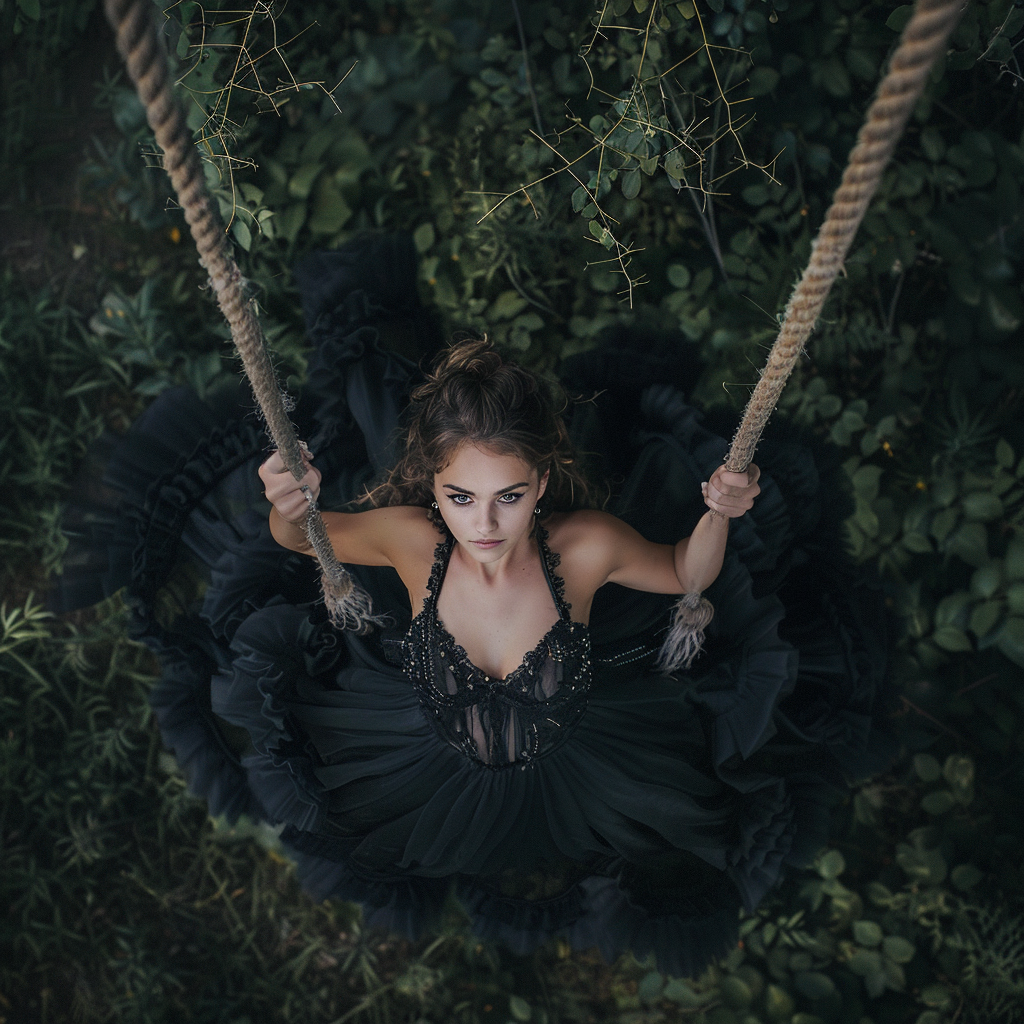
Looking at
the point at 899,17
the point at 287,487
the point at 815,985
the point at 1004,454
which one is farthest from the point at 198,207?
the point at 815,985

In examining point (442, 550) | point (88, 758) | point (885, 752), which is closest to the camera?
point (442, 550)

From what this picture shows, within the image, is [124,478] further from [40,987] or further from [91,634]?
[40,987]

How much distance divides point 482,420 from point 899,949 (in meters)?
1.52

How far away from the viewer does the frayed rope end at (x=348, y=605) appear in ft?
4.21

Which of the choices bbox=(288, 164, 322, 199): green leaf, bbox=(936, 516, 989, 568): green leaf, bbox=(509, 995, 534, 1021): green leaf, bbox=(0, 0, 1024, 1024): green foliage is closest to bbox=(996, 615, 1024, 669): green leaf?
bbox=(0, 0, 1024, 1024): green foliage

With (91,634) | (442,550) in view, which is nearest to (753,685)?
(442,550)

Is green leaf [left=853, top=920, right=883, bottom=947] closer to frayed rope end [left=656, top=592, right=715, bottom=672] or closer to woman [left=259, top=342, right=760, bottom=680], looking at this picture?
frayed rope end [left=656, top=592, right=715, bottom=672]

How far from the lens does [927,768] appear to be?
76.2 inches

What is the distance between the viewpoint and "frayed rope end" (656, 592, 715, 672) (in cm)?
134

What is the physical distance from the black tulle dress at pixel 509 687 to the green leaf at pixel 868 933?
0.50m

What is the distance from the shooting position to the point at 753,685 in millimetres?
1389

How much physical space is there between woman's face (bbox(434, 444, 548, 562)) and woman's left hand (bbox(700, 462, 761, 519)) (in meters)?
0.25

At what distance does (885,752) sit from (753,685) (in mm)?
396

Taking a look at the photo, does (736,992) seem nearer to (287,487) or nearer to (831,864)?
(831,864)
